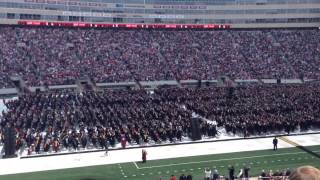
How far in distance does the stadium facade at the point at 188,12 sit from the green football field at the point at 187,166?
54.4m

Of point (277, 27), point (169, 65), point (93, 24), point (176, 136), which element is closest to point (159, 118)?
point (176, 136)

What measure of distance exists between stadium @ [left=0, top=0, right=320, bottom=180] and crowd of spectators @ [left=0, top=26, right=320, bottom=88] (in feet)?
0.71

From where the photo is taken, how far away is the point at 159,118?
3559 cm

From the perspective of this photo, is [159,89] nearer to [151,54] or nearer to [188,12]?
[151,54]

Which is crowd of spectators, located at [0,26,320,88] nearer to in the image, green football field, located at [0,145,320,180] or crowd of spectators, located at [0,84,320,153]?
crowd of spectators, located at [0,84,320,153]

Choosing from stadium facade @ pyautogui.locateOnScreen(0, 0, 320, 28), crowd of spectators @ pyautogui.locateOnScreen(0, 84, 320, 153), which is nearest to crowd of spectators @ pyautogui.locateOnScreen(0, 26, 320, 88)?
stadium facade @ pyautogui.locateOnScreen(0, 0, 320, 28)

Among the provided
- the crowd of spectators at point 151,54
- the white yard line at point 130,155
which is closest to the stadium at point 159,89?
the white yard line at point 130,155

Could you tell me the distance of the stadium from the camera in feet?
84.0

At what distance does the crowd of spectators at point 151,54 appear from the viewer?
61031 millimetres

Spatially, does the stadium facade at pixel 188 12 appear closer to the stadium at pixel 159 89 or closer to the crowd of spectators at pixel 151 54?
the stadium at pixel 159 89

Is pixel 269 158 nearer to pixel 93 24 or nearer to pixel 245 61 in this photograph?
pixel 245 61

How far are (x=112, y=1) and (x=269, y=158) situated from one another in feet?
188

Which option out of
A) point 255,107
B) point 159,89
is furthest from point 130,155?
point 159,89

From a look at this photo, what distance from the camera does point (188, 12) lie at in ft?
264
